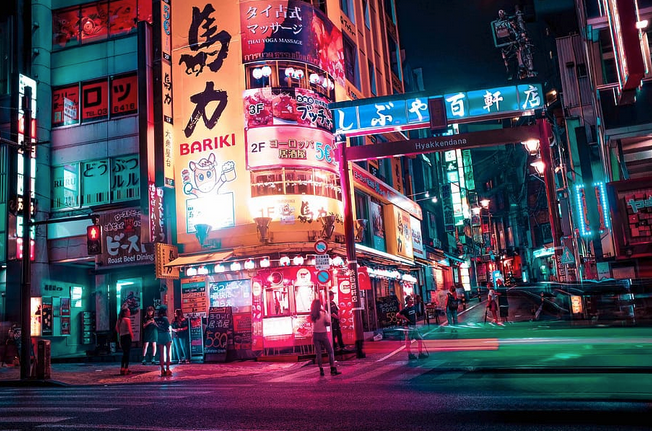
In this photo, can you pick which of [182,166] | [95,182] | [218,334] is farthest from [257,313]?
[95,182]

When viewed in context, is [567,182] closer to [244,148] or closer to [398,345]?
[398,345]

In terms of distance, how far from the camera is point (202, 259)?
22.0 metres

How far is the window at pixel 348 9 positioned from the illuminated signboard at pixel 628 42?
1830 centimetres

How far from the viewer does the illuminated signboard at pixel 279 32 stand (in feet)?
75.7

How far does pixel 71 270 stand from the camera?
2666 centimetres

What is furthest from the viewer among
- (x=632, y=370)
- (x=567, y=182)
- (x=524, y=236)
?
(x=524, y=236)

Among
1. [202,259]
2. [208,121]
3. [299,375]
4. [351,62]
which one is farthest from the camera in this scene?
[351,62]

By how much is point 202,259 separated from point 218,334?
3.40 meters

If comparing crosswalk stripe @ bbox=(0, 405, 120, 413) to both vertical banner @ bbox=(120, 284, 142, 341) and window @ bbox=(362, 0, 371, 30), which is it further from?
window @ bbox=(362, 0, 371, 30)

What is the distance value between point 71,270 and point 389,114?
1676cm

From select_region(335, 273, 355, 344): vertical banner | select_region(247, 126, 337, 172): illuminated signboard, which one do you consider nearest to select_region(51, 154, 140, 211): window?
select_region(247, 126, 337, 172): illuminated signboard

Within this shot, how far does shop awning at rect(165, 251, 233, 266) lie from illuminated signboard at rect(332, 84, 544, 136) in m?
6.51

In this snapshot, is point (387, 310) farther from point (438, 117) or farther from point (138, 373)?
point (138, 373)

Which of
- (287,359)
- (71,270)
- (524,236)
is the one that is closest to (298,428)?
(287,359)
